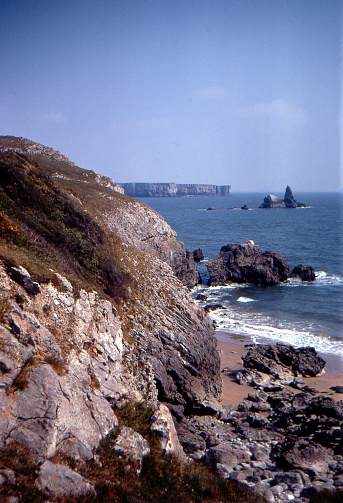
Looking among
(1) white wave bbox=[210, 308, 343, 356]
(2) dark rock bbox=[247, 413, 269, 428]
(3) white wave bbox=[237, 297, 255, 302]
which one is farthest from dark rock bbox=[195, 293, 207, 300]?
(2) dark rock bbox=[247, 413, 269, 428]

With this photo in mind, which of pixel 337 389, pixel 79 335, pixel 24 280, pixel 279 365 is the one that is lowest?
pixel 279 365

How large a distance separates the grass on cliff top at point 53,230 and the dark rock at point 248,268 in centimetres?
3706

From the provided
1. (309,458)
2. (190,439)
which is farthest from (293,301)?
(190,439)

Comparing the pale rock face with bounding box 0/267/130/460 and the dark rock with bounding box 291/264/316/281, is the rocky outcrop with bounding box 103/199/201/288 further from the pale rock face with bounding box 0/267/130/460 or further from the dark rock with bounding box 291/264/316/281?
the pale rock face with bounding box 0/267/130/460

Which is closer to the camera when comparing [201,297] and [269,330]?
[269,330]

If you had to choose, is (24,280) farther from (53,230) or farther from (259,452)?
(259,452)

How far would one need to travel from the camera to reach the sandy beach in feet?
76.4

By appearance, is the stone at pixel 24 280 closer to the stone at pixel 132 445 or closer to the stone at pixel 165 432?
the stone at pixel 132 445

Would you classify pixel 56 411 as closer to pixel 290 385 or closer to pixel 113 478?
pixel 113 478

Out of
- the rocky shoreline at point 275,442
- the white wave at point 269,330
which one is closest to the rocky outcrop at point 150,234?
the white wave at point 269,330

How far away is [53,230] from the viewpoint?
20.8 m

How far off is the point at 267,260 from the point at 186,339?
4171 centimetres

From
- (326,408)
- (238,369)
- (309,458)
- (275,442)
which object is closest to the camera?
(309,458)

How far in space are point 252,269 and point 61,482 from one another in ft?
174
